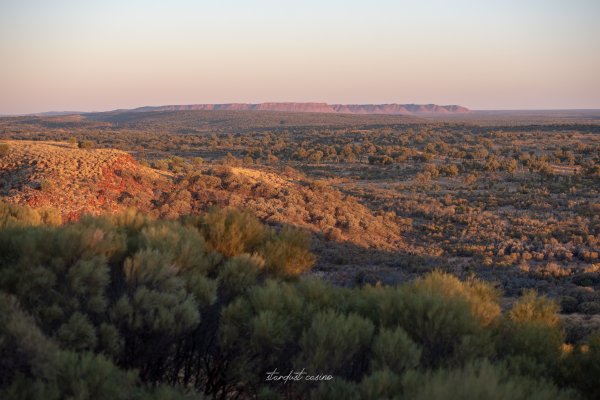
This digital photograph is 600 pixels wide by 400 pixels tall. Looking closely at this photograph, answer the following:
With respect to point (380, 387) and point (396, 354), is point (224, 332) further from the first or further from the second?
point (380, 387)

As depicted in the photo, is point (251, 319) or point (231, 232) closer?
point (251, 319)

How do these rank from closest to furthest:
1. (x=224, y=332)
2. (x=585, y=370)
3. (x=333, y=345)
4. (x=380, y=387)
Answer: (x=380, y=387) → (x=333, y=345) → (x=585, y=370) → (x=224, y=332)

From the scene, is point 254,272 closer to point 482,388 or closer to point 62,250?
point 62,250

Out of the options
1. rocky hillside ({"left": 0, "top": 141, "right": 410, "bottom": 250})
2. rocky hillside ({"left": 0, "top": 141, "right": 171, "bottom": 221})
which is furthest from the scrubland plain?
rocky hillside ({"left": 0, "top": 141, "right": 410, "bottom": 250})

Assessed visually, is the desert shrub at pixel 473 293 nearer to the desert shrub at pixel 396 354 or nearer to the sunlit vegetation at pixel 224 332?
the sunlit vegetation at pixel 224 332

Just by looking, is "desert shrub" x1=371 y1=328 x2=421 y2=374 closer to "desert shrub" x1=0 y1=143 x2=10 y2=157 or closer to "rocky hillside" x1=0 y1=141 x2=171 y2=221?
"rocky hillside" x1=0 y1=141 x2=171 y2=221

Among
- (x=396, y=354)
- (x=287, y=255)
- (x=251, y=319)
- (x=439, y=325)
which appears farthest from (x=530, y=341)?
(x=287, y=255)

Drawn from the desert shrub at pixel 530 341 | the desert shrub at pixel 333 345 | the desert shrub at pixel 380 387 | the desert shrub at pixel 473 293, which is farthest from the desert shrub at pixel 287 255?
the desert shrub at pixel 380 387

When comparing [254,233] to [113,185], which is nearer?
[254,233]

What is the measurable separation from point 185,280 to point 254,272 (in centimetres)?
138

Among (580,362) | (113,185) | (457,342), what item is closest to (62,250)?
(457,342)

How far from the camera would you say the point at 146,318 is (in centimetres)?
659

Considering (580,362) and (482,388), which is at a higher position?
(482,388)

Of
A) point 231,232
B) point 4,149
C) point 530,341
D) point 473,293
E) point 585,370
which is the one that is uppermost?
point 4,149
